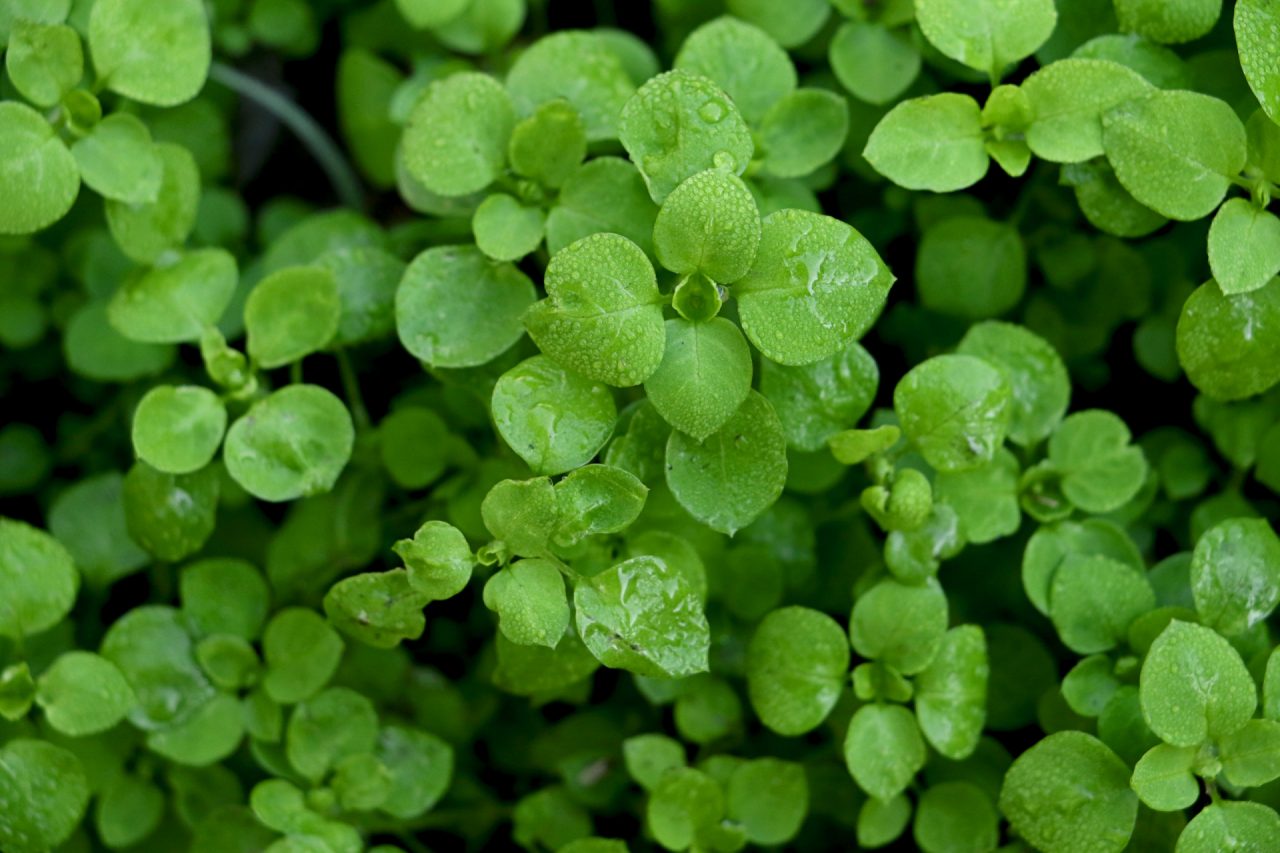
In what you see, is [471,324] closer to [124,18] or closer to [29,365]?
[124,18]

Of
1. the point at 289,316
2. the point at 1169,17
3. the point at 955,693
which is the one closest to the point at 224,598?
the point at 289,316

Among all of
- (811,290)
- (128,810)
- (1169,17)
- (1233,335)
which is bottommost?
(128,810)

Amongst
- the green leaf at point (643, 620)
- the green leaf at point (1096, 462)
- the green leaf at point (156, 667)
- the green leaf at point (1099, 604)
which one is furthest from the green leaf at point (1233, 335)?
the green leaf at point (156, 667)

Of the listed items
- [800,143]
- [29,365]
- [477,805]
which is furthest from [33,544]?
[800,143]

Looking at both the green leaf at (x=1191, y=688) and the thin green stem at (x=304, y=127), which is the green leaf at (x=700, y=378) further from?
the thin green stem at (x=304, y=127)

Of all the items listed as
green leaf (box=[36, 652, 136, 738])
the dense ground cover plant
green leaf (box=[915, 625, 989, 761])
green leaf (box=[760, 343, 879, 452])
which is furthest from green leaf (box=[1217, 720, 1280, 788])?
green leaf (box=[36, 652, 136, 738])

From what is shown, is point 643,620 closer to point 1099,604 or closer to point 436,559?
point 436,559
